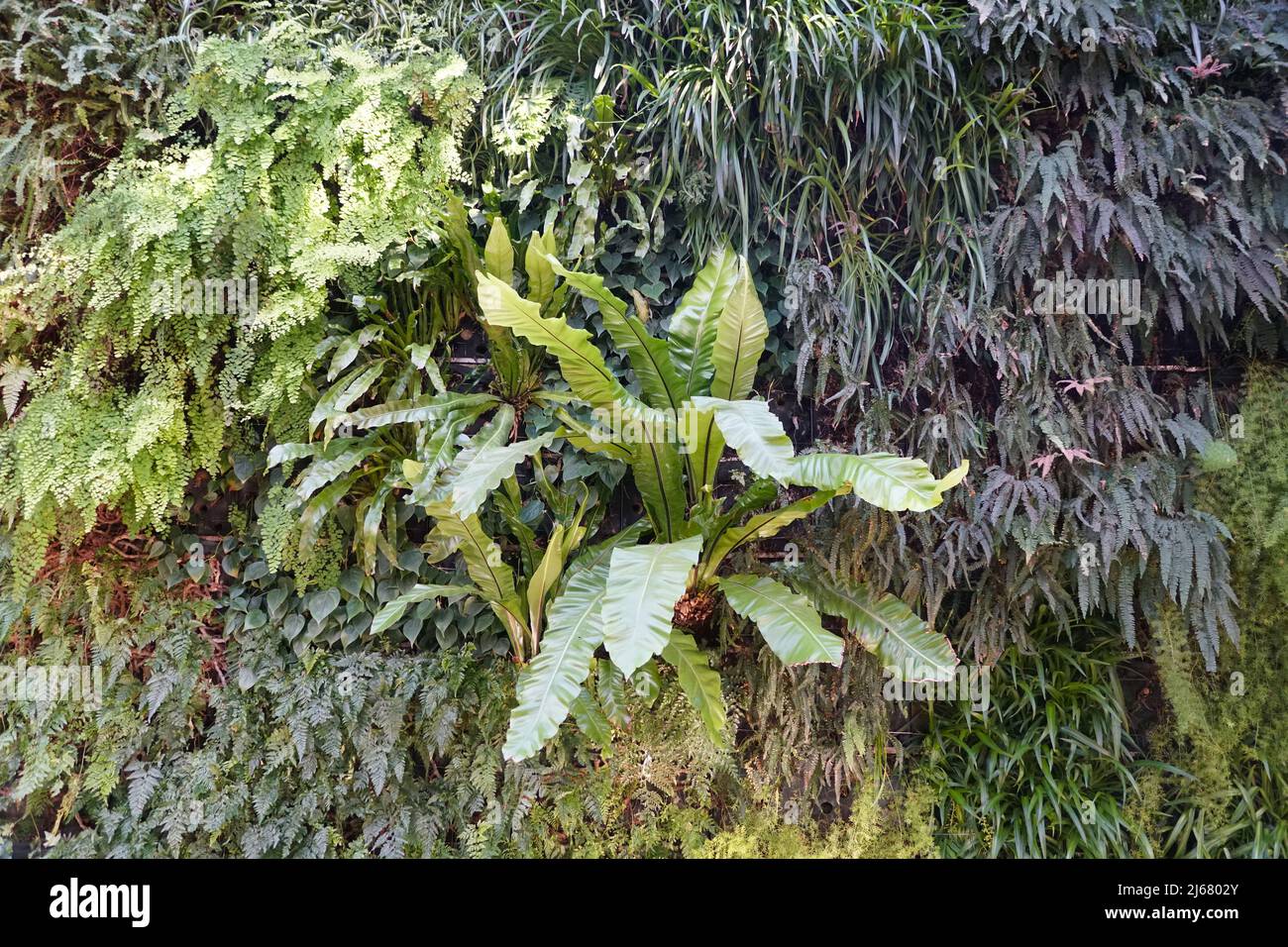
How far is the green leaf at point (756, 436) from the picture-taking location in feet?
5.03

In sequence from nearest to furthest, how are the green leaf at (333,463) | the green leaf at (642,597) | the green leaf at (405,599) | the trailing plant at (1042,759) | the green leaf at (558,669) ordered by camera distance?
the green leaf at (642,597) < the green leaf at (558,669) < the green leaf at (405,599) < the green leaf at (333,463) < the trailing plant at (1042,759)

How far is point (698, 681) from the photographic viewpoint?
1.86 meters

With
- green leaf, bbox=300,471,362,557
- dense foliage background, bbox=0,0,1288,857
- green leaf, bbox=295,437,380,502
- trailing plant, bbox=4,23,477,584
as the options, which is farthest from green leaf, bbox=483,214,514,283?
green leaf, bbox=300,471,362,557

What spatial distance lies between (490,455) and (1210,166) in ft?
7.87

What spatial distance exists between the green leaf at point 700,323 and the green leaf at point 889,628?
70cm

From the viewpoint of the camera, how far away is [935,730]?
2289mm

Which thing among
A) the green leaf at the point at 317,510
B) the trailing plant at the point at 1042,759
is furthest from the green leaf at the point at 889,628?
the green leaf at the point at 317,510

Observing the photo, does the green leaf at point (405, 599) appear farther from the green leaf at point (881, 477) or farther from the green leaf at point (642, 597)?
the green leaf at point (881, 477)

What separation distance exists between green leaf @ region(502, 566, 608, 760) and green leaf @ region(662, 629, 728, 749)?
245 mm

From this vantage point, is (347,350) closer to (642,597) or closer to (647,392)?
(647,392)

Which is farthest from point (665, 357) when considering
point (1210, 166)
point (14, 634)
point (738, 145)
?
point (14, 634)

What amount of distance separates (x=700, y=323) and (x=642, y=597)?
2.91ft

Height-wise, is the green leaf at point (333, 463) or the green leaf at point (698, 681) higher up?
the green leaf at point (333, 463)

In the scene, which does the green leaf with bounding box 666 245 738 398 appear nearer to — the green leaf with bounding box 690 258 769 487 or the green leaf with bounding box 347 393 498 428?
the green leaf with bounding box 690 258 769 487
